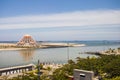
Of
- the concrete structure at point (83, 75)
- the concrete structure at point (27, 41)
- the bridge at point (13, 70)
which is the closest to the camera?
the concrete structure at point (83, 75)

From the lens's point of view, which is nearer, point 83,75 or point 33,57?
point 83,75

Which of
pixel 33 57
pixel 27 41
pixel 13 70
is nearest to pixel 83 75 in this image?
pixel 13 70

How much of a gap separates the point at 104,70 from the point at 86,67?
6.02 ft

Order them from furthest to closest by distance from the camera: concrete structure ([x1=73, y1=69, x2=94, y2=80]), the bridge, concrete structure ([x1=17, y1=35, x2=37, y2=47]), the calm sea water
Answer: concrete structure ([x1=17, y1=35, x2=37, y2=47]) → the calm sea water → the bridge → concrete structure ([x1=73, y1=69, x2=94, y2=80])

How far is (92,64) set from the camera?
21.9 m

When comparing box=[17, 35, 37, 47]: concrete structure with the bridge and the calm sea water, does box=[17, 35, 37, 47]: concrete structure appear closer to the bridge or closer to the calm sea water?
the calm sea water

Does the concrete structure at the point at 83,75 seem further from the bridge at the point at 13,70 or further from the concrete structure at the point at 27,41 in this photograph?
the concrete structure at the point at 27,41

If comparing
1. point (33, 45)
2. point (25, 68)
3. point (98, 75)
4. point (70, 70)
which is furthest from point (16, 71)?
point (33, 45)

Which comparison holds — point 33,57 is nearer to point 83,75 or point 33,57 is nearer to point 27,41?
point 83,75

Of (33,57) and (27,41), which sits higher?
(27,41)

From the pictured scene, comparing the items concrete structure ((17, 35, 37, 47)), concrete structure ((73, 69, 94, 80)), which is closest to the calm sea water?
concrete structure ((17, 35, 37, 47))

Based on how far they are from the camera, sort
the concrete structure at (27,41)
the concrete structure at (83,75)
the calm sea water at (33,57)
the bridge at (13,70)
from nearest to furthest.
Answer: the concrete structure at (83,75) → the bridge at (13,70) → the calm sea water at (33,57) → the concrete structure at (27,41)

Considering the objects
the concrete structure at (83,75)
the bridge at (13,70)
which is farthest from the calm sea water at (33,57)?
the concrete structure at (83,75)

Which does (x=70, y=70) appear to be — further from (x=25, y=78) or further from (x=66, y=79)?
(x=25, y=78)
